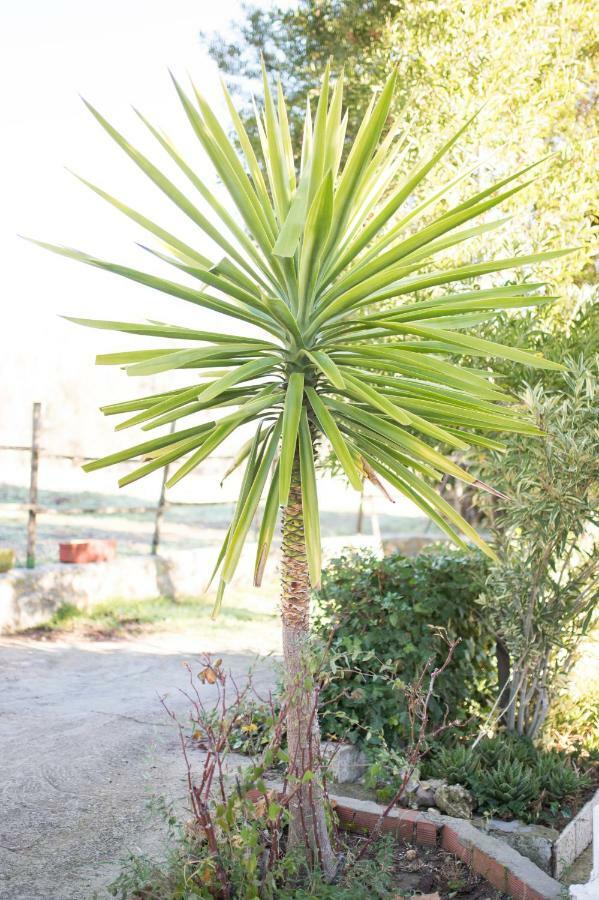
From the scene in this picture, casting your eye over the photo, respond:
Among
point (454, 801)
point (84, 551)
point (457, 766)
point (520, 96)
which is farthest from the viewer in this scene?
point (84, 551)

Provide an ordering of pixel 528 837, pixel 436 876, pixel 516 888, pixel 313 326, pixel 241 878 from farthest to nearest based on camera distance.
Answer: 1. pixel 528 837
2. pixel 436 876
3. pixel 516 888
4. pixel 313 326
5. pixel 241 878

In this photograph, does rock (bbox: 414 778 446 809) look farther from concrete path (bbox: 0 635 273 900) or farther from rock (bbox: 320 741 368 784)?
concrete path (bbox: 0 635 273 900)

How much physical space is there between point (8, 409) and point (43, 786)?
21.6 metres

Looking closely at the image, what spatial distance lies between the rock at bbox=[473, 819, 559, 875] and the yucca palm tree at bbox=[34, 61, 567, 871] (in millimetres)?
955

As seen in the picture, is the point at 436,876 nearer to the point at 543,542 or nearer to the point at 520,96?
the point at 543,542

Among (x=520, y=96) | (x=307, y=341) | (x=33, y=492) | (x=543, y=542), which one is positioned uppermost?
(x=520, y=96)

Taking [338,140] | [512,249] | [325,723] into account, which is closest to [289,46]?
[512,249]

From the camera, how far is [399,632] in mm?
4191

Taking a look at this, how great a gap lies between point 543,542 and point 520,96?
3.40 m

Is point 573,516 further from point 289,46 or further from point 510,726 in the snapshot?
point 289,46

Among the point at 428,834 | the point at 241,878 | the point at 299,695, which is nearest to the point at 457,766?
the point at 428,834

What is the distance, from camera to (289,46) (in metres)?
8.91

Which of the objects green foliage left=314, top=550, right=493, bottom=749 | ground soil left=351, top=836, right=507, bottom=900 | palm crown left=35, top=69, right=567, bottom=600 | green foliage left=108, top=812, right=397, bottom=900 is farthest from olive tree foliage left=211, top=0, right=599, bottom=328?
green foliage left=108, top=812, right=397, bottom=900

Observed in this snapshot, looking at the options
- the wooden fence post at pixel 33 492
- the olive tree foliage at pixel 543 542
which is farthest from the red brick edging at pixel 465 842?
the wooden fence post at pixel 33 492
